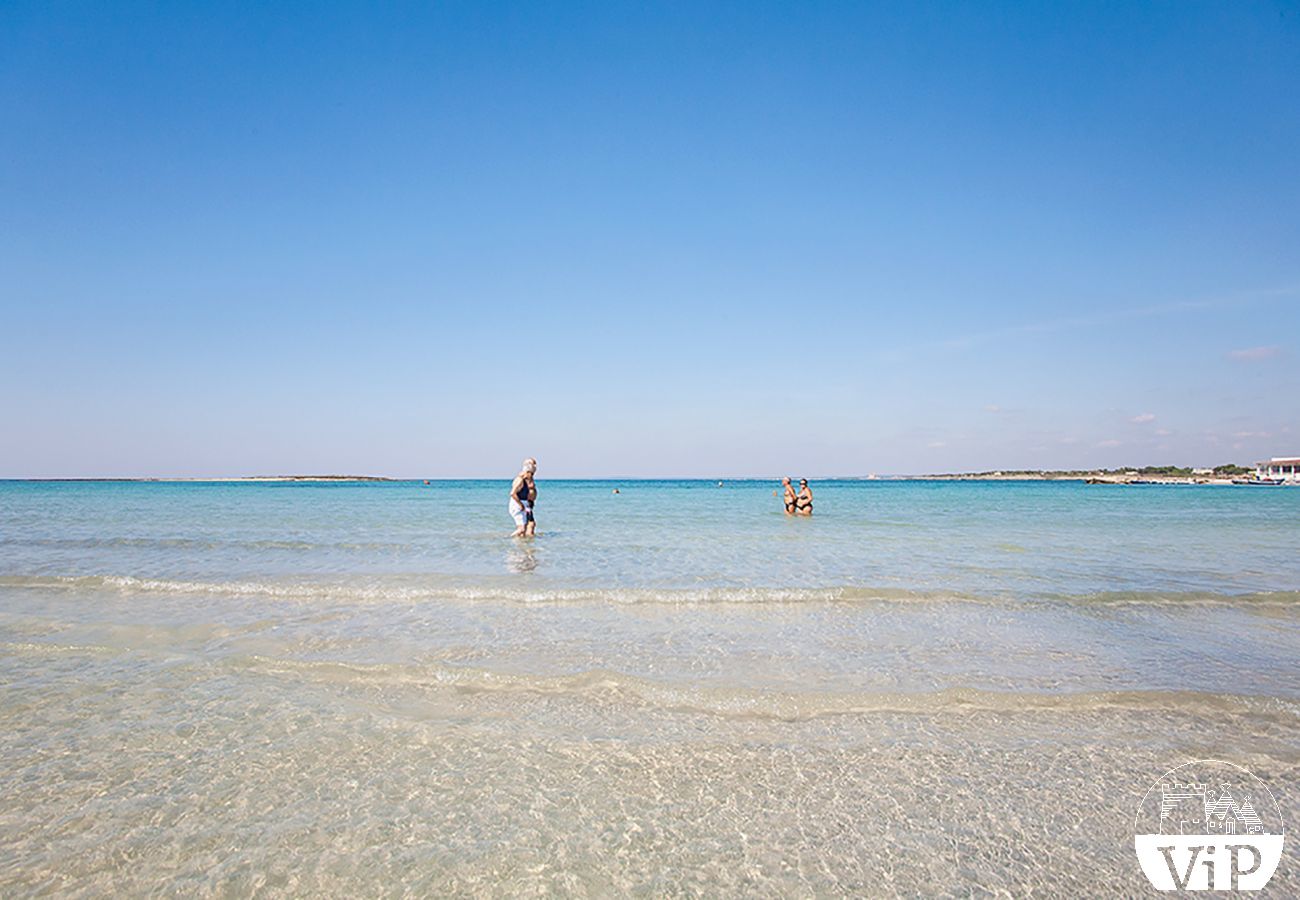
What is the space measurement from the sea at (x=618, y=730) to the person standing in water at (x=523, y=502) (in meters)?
8.28

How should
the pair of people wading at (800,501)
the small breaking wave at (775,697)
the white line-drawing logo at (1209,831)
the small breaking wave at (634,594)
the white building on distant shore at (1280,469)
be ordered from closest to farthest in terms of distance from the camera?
the white line-drawing logo at (1209,831) → the small breaking wave at (775,697) → the small breaking wave at (634,594) → the pair of people wading at (800,501) → the white building on distant shore at (1280,469)

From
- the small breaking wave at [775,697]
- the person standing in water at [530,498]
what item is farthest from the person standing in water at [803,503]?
the small breaking wave at [775,697]

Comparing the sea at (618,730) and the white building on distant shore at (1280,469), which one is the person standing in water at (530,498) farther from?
the white building on distant shore at (1280,469)

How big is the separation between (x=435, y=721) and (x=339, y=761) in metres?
0.91

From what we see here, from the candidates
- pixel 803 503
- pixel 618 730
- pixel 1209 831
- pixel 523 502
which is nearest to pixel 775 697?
pixel 618 730

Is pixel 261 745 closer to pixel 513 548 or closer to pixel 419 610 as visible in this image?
pixel 419 610

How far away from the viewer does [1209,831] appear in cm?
387

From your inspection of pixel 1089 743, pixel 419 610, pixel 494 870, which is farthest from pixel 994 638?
pixel 419 610

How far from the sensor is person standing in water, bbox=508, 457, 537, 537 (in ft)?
67.9

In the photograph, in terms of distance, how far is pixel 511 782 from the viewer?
4348mm

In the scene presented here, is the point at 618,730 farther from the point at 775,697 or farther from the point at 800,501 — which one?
the point at 800,501

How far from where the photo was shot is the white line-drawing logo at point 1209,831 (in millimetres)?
3459

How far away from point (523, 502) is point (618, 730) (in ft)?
53.2

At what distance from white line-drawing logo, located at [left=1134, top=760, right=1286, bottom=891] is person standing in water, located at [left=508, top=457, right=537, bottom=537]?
17.8 metres
